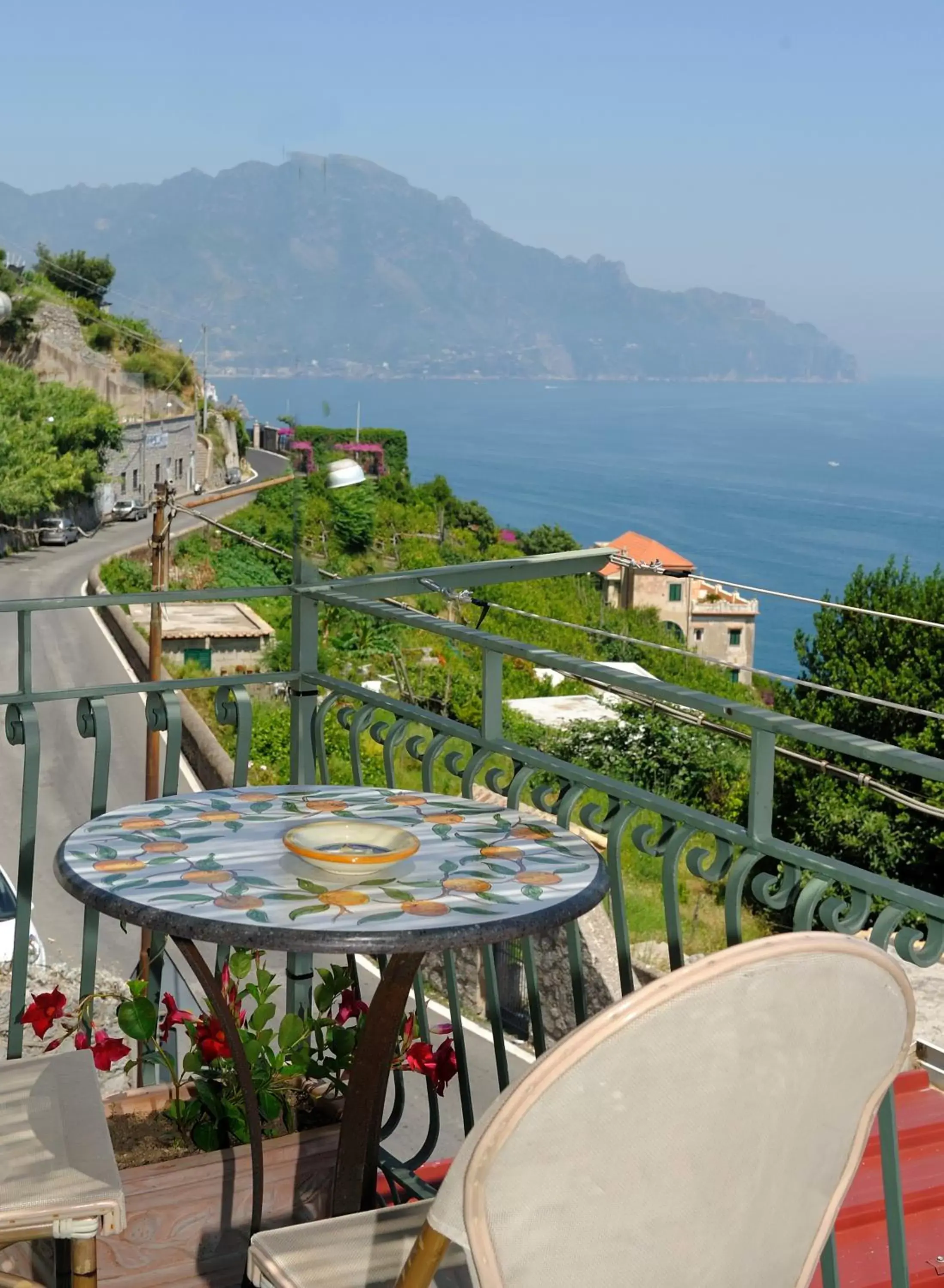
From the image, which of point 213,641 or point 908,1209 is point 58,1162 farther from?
point 213,641

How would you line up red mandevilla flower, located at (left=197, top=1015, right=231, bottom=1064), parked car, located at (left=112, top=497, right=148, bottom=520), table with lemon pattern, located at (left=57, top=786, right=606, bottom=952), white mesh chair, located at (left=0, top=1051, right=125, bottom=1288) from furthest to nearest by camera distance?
parked car, located at (left=112, top=497, right=148, bottom=520), red mandevilla flower, located at (left=197, top=1015, right=231, bottom=1064), table with lemon pattern, located at (left=57, top=786, right=606, bottom=952), white mesh chair, located at (left=0, top=1051, right=125, bottom=1288)

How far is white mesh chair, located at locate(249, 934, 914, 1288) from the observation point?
93 centimetres

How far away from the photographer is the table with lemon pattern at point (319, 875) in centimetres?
142

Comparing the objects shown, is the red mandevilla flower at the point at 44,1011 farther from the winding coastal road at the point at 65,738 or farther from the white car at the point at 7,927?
the winding coastal road at the point at 65,738

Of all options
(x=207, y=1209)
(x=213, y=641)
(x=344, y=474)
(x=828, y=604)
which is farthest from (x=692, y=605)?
Answer: (x=207, y=1209)

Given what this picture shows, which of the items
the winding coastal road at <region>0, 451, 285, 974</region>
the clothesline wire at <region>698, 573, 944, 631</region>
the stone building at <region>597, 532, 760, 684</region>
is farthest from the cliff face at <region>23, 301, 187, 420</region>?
the clothesline wire at <region>698, 573, 944, 631</region>

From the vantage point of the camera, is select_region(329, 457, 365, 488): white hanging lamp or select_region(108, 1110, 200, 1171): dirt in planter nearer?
select_region(108, 1110, 200, 1171): dirt in planter

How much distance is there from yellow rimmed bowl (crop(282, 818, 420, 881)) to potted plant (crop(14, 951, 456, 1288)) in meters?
0.34

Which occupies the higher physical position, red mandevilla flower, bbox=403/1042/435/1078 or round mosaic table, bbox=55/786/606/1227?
round mosaic table, bbox=55/786/606/1227

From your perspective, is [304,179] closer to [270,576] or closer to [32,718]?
[32,718]

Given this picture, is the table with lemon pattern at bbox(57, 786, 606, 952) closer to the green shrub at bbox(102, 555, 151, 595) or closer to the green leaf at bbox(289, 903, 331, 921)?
the green leaf at bbox(289, 903, 331, 921)

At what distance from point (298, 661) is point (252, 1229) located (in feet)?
3.59

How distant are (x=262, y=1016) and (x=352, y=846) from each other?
0.74 m

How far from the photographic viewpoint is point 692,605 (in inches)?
2335
